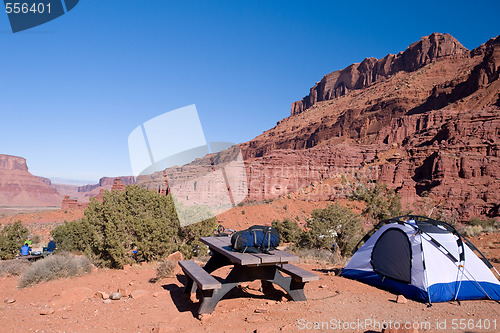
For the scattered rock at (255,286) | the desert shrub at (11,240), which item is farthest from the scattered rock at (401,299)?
the desert shrub at (11,240)

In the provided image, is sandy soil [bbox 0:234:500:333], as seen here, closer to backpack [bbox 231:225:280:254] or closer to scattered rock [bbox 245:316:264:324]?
scattered rock [bbox 245:316:264:324]

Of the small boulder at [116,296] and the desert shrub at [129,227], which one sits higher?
the desert shrub at [129,227]

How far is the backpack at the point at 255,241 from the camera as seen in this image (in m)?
4.51

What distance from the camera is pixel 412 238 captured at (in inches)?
228

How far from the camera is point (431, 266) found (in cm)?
542

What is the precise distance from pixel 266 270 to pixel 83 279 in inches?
168

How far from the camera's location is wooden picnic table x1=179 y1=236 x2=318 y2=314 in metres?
4.16

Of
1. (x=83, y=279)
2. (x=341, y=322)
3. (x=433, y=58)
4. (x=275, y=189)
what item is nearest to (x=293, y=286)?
(x=341, y=322)

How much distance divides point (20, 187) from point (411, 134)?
491ft

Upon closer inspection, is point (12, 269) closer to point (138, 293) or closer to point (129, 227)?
point (129, 227)

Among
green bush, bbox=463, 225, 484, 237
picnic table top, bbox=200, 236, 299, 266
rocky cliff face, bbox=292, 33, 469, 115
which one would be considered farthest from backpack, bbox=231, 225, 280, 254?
rocky cliff face, bbox=292, 33, 469, 115

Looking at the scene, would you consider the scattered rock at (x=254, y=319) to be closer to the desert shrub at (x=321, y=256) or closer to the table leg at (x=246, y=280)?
the table leg at (x=246, y=280)

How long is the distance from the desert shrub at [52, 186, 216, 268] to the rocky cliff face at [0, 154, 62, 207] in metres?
138

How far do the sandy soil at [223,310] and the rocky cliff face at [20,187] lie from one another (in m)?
140
